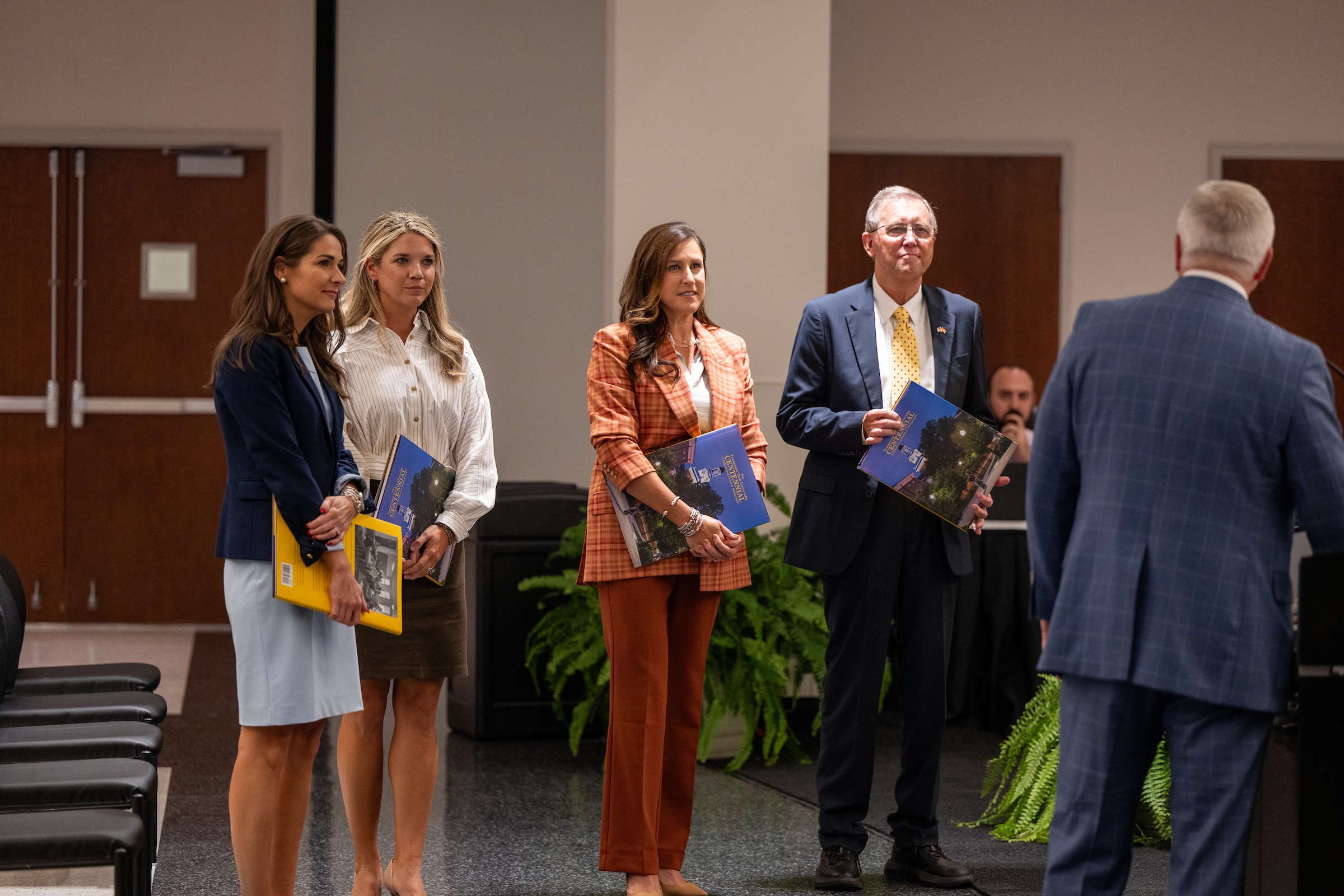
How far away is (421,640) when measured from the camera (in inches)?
118

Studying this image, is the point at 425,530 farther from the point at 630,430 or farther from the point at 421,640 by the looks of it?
the point at 630,430

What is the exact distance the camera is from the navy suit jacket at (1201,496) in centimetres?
208

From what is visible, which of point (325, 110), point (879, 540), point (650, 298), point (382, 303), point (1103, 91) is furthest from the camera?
point (1103, 91)

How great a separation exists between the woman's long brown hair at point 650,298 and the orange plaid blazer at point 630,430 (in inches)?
0.7

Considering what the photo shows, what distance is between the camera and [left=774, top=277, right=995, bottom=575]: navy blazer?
3.24m

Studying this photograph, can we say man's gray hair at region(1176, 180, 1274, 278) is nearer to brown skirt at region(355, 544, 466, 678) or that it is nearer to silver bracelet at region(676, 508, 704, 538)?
silver bracelet at region(676, 508, 704, 538)

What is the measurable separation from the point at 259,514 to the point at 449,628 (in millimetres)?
640

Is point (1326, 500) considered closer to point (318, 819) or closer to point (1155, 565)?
point (1155, 565)

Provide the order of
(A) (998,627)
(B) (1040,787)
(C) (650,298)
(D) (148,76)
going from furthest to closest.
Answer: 1. (D) (148,76)
2. (A) (998,627)
3. (B) (1040,787)
4. (C) (650,298)

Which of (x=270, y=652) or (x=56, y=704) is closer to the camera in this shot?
(x=270, y=652)

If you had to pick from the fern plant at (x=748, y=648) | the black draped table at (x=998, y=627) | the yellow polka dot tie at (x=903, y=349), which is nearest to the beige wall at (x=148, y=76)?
the fern plant at (x=748, y=648)

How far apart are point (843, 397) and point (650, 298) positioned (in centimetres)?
54

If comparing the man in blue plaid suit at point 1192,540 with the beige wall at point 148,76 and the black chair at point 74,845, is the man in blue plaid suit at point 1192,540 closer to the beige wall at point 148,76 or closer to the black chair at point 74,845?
the black chair at point 74,845

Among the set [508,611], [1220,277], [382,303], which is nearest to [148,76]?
[508,611]
